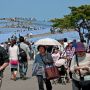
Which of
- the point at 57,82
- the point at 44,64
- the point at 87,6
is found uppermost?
the point at 87,6

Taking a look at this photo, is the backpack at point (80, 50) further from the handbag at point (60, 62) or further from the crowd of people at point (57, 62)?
A: the handbag at point (60, 62)

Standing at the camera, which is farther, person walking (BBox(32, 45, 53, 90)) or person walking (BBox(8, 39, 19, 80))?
person walking (BBox(8, 39, 19, 80))

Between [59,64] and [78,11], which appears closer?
[59,64]

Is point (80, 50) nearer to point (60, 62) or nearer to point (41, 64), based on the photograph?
point (41, 64)

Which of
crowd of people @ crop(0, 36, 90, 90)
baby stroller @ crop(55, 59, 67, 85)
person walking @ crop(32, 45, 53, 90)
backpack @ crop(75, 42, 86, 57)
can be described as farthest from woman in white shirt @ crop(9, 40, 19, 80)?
backpack @ crop(75, 42, 86, 57)

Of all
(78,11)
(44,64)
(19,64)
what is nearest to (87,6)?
(78,11)

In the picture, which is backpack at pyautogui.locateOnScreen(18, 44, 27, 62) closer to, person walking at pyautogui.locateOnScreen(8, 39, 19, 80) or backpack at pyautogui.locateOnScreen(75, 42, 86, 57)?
person walking at pyautogui.locateOnScreen(8, 39, 19, 80)

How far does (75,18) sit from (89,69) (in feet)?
159

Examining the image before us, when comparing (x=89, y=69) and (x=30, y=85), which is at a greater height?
(x=89, y=69)

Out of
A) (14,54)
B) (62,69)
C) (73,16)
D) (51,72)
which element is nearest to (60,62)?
(62,69)

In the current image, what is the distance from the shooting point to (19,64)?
1866 cm

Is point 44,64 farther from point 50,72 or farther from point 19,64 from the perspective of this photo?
point 19,64

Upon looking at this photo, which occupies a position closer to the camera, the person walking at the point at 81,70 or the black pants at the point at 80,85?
the person walking at the point at 81,70

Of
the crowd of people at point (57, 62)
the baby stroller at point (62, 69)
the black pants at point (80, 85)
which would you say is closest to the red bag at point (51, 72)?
the crowd of people at point (57, 62)
